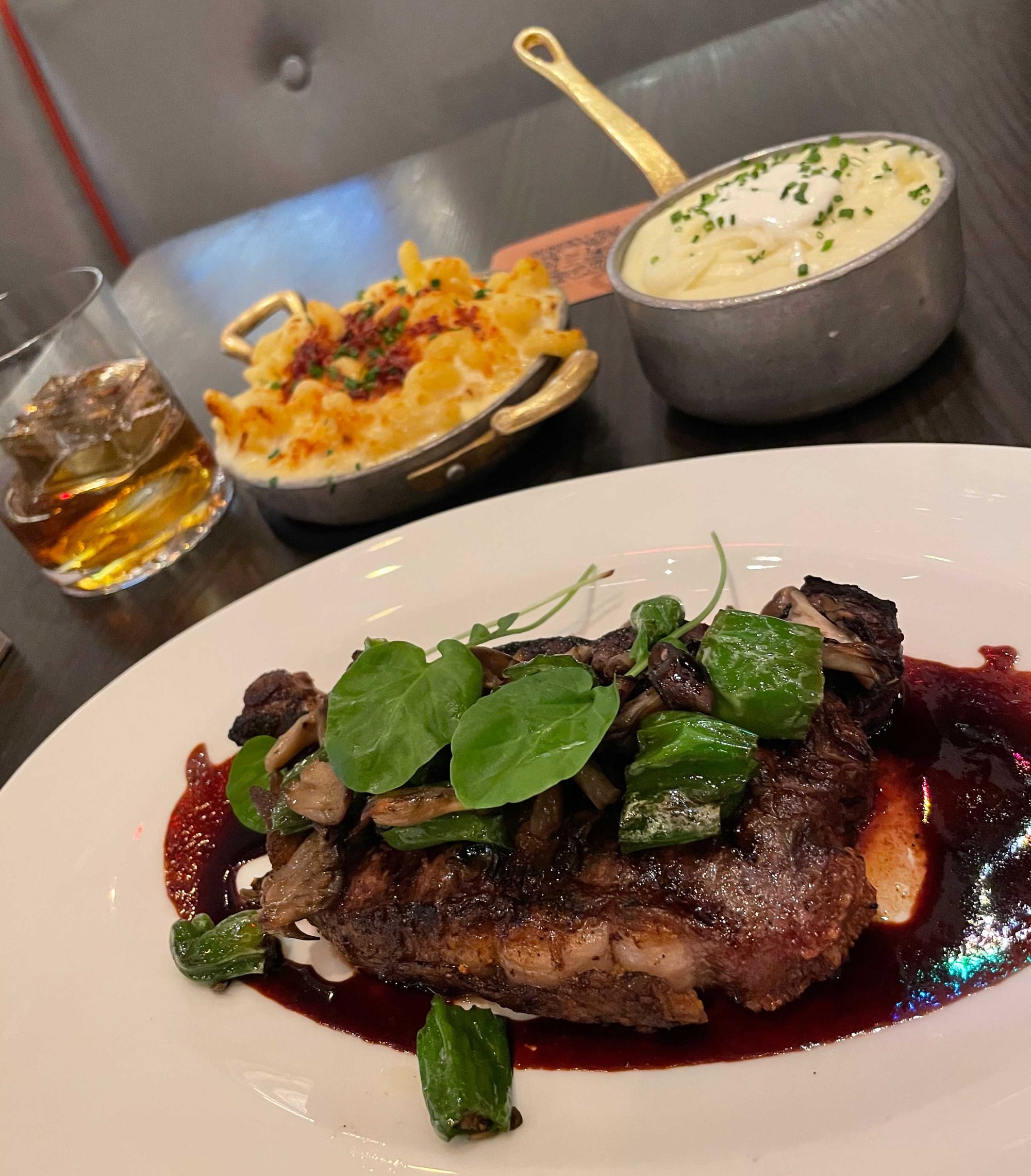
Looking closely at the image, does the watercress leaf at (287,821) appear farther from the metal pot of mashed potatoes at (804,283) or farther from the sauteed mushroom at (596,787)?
the metal pot of mashed potatoes at (804,283)

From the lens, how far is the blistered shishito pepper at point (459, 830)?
1448mm

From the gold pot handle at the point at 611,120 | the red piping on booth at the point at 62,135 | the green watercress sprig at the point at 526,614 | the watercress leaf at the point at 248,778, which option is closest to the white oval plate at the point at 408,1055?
the green watercress sprig at the point at 526,614

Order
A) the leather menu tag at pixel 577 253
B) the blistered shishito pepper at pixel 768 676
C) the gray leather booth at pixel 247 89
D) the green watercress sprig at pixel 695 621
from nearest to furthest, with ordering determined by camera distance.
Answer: the blistered shishito pepper at pixel 768 676 → the green watercress sprig at pixel 695 621 → the leather menu tag at pixel 577 253 → the gray leather booth at pixel 247 89

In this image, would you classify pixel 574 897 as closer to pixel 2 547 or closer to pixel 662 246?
pixel 662 246

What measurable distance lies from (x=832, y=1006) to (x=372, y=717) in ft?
2.82

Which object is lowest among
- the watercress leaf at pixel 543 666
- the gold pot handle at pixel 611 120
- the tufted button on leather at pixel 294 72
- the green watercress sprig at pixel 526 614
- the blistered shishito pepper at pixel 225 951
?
the blistered shishito pepper at pixel 225 951

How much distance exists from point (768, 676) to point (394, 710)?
2.02 feet

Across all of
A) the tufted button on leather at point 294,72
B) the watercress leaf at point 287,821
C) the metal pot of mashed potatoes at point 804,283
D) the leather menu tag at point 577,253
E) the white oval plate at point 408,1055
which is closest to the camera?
the white oval plate at point 408,1055

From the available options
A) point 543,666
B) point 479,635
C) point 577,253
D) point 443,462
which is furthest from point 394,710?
point 577,253

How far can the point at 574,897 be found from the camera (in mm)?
1410

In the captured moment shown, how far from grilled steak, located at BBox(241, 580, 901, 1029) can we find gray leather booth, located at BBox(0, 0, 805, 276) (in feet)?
15.9

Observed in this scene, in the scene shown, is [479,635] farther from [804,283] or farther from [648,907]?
[804,283]

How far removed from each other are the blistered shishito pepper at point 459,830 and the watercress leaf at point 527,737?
11cm

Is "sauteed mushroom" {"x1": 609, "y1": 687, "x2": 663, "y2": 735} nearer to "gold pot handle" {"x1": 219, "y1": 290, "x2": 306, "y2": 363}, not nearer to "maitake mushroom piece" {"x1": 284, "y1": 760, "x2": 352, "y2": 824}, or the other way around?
"maitake mushroom piece" {"x1": 284, "y1": 760, "x2": 352, "y2": 824}
